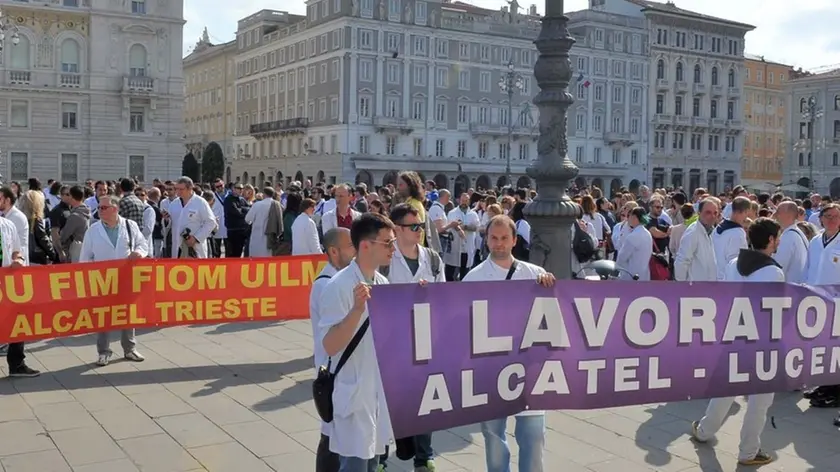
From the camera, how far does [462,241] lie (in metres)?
14.8

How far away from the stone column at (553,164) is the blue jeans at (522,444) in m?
4.11

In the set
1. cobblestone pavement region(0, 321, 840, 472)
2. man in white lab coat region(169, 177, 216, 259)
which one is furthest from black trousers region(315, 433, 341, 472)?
man in white lab coat region(169, 177, 216, 259)

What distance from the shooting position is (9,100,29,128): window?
49.4m

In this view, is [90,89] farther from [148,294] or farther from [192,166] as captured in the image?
[148,294]

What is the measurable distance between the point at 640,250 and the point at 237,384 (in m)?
4.85

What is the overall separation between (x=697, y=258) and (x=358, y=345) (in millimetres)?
5235

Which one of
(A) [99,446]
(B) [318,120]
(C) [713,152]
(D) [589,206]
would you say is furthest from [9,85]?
(C) [713,152]

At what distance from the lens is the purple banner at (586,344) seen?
15.1ft

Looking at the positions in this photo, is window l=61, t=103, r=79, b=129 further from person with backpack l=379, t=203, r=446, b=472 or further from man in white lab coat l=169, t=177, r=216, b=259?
person with backpack l=379, t=203, r=446, b=472

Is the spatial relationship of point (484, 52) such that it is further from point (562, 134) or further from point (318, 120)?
point (562, 134)

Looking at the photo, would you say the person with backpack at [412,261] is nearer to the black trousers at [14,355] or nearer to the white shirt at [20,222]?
the black trousers at [14,355]

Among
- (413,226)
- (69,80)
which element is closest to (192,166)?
(69,80)

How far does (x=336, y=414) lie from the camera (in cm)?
419

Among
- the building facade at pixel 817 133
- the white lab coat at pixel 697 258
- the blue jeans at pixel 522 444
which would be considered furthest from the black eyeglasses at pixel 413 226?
the building facade at pixel 817 133
